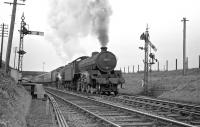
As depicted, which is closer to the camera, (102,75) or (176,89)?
(102,75)

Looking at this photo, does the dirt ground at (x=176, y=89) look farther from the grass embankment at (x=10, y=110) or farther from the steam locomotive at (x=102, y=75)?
the grass embankment at (x=10, y=110)

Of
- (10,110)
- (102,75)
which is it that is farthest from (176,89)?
(10,110)

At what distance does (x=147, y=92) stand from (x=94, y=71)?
6423 millimetres

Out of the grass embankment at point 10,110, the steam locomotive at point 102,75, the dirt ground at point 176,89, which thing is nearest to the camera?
the grass embankment at point 10,110

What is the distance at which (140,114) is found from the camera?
11539mm

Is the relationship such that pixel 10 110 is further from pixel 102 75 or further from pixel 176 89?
pixel 176 89

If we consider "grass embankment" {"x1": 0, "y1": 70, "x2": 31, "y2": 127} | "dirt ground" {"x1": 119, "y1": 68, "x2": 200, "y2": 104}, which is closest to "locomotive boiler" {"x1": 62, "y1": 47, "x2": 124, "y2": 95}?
"dirt ground" {"x1": 119, "y1": 68, "x2": 200, "y2": 104}

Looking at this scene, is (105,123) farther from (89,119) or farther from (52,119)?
(52,119)

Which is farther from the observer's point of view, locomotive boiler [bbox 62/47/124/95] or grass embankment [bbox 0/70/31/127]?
locomotive boiler [bbox 62/47/124/95]

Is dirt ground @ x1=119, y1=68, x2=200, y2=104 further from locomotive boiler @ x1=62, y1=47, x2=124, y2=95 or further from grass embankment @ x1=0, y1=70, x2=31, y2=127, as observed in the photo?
grass embankment @ x1=0, y1=70, x2=31, y2=127

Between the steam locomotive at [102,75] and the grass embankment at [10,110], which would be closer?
the grass embankment at [10,110]

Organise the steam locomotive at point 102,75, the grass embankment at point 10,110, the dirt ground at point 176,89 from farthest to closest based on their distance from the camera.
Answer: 1. the steam locomotive at point 102,75
2. the dirt ground at point 176,89
3. the grass embankment at point 10,110

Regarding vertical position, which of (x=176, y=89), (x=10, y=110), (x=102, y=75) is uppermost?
(x=102, y=75)

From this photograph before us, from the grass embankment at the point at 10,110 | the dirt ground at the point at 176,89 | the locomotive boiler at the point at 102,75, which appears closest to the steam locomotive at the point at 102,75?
the locomotive boiler at the point at 102,75
